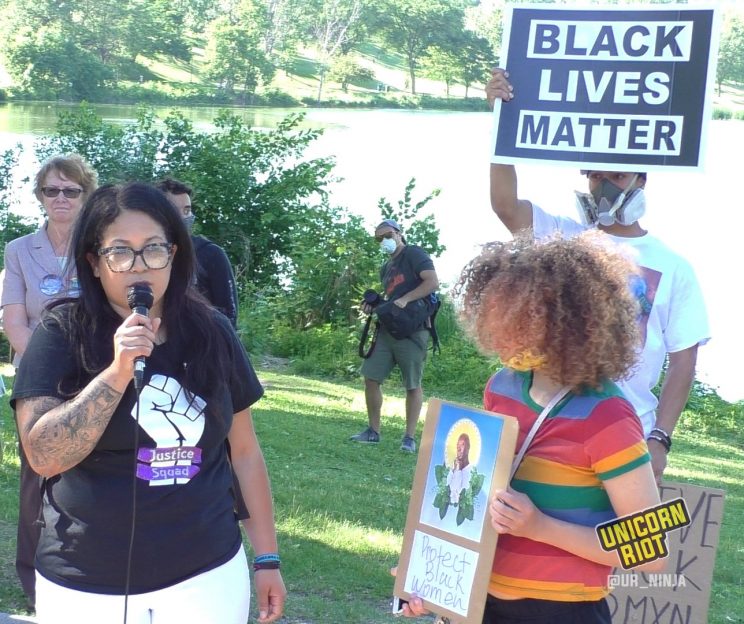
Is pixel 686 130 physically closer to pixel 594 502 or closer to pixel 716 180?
pixel 594 502

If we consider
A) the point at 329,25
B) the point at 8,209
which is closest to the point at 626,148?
the point at 8,209

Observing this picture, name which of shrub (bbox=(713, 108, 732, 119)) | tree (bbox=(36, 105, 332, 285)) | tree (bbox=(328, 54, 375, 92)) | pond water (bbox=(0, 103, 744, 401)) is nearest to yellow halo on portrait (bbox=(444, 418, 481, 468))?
pond water (bbox=(0, 103, 744, 401))

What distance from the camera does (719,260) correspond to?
2527 cm

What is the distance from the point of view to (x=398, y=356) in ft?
32.0

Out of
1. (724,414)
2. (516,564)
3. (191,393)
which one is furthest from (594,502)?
(724,414)

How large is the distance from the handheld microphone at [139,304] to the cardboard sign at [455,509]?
717 mm

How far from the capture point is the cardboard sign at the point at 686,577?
3602 millimetres

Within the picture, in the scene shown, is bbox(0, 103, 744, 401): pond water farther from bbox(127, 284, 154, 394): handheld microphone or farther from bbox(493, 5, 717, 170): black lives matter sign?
bbox(127, 284, 154, 394): handheld microphone

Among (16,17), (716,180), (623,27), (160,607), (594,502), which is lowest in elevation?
(160,607)

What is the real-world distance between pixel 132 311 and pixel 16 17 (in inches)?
1420

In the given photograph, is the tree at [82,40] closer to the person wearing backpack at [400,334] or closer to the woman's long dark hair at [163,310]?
the person wearing backpack at [400,334]

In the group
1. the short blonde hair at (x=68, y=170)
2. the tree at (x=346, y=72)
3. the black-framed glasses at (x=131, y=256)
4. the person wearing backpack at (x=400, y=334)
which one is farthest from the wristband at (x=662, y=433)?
the tree at (x=346, y=72)

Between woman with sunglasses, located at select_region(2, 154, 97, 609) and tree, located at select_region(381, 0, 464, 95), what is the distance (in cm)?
3065

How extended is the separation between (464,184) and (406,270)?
18.0 m
